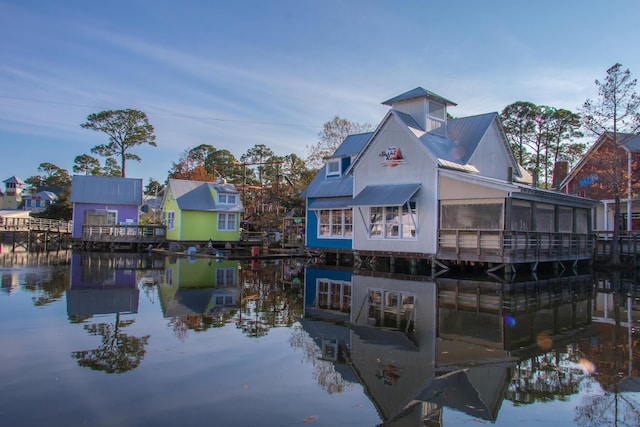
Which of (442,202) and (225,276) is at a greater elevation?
(442,202)

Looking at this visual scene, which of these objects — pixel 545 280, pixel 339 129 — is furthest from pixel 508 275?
pixel 339 129

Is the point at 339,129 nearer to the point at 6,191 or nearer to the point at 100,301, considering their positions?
the point at 100,301

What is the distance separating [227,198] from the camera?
39594mm

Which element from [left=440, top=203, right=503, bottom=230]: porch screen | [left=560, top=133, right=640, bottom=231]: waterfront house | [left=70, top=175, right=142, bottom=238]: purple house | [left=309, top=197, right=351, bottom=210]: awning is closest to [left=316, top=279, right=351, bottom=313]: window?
[left=440, top=203, right=503, bottom=230]: porch screen

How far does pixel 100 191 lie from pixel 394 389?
41091 millimetres

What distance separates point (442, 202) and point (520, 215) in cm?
377

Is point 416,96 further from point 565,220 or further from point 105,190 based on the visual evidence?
point 105,190

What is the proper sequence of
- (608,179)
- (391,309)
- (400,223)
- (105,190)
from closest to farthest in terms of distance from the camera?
(391,309), (400,223), (608,179), (105,190)

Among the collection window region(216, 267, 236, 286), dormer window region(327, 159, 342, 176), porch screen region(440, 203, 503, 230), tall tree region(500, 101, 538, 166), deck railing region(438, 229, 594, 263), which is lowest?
window region(216, 267, 236, 286)

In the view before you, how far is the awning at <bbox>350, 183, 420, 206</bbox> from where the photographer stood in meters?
23.4

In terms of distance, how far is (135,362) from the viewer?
7.70 meters

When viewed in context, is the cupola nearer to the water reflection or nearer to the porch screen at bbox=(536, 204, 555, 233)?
the porch screen at bbox=(536, 204, 555, 233)

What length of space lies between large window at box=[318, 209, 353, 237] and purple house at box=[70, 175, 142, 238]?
19.8 metres

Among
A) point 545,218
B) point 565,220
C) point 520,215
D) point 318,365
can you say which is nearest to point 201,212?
point 520,215
